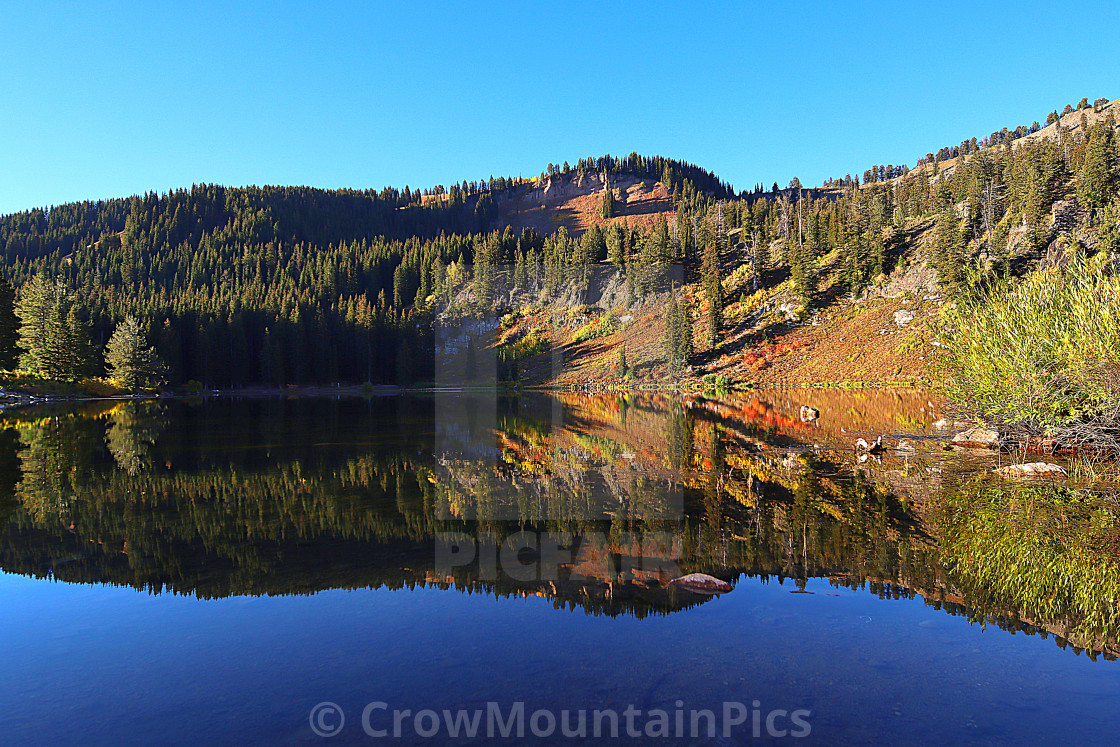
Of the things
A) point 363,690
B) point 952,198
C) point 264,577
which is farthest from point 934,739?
point 952,198

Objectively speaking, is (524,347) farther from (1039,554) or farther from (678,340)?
(1039,554)

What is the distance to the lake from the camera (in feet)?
20.3

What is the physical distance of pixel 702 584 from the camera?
10.1m

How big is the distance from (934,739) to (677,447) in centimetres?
2101

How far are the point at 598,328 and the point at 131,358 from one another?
8219cm

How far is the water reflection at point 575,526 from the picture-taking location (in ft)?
32.8

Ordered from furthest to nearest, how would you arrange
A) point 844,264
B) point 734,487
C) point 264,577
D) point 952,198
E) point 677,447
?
point 952,198 → point 844,264 → point 677,447 → point 734,487 → point 264,577

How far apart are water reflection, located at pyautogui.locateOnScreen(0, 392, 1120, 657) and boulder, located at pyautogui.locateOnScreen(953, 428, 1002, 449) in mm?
2128

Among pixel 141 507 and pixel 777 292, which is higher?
pixel 777 292

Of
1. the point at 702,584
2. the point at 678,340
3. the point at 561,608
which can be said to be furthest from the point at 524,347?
the point at 561,608

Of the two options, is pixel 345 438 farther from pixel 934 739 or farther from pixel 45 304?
pixel 45 304

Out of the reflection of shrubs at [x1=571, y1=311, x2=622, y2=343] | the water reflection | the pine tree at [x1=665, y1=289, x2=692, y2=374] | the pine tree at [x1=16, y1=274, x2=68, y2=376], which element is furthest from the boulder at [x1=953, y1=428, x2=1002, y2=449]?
the reflection of shrubs at [x1=571, y1=311, x2=622, y2=343]

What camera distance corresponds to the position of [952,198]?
112125mm

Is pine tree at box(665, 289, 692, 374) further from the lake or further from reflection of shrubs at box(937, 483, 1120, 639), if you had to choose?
reflection of shrubs at box(937, 483, 1120, 639)
